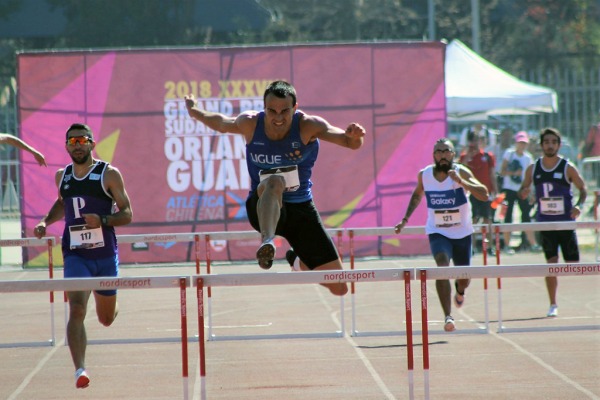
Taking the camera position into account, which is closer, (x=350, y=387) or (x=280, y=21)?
(x=350, y=387)

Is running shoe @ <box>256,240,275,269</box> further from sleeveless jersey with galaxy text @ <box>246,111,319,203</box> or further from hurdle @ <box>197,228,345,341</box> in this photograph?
hurdle @ <box>197,228,345,341</box>

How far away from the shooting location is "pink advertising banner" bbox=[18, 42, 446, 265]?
19781mm

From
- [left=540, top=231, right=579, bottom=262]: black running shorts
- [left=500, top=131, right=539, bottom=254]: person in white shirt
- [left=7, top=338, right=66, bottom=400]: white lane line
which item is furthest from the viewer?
[left=500, top=131, right=539, bottom=254]: person in white shirt

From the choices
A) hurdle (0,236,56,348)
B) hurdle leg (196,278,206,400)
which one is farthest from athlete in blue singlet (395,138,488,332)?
hurdle leg (196,278,206,400)

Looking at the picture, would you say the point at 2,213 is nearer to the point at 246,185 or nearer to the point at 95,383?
the point at 246,185

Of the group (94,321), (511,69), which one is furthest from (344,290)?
(511,69)

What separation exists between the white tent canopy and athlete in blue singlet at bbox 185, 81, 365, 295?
13911 mm

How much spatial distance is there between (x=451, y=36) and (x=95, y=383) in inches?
1313

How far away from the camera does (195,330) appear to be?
12680 millimetres

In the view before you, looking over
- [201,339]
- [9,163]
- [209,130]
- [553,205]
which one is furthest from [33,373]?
[9,163]

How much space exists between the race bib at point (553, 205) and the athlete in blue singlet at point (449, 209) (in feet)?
5.46

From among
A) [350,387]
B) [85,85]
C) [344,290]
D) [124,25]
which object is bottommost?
[350,387]

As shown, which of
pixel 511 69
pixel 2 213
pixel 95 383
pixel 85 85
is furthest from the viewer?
pixel 511 69

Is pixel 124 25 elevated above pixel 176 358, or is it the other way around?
pixel 124 25
